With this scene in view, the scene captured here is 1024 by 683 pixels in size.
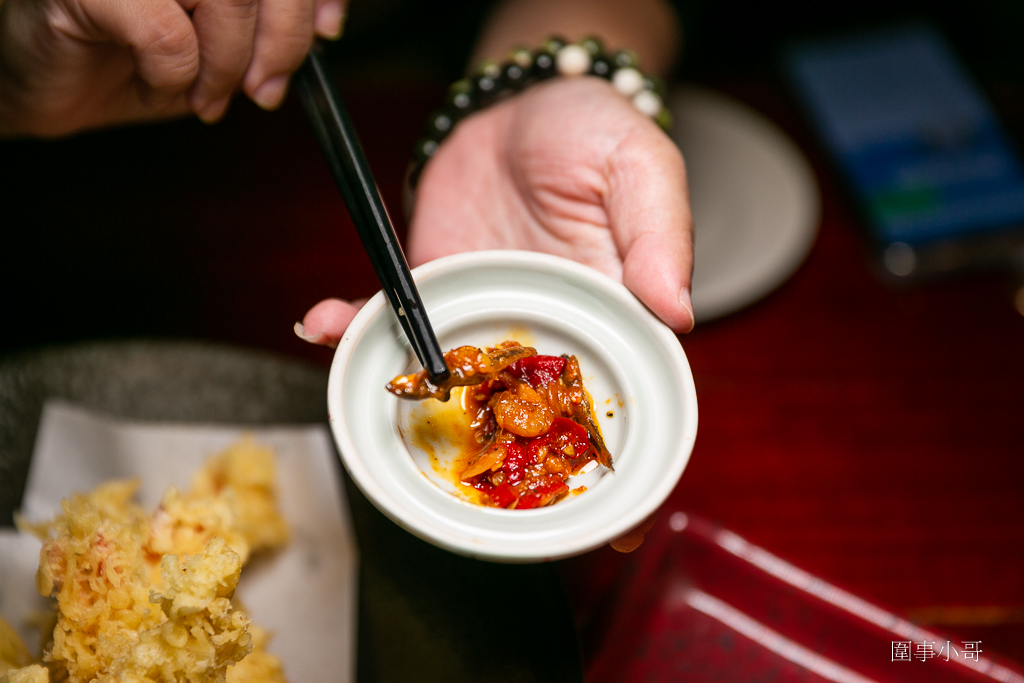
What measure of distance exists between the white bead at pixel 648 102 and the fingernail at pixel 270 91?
0.95m

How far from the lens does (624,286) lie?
1.35 meters

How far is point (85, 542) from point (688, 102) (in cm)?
265

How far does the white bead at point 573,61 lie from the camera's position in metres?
1.93

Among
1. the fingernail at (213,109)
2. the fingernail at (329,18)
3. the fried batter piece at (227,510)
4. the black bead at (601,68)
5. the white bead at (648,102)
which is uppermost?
the fingernail at (329,18)

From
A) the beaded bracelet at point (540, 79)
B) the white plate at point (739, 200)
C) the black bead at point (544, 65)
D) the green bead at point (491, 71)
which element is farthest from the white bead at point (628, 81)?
the white plate at point (739, 200)

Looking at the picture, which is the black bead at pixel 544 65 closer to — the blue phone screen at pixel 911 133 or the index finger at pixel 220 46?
the index finger at pixel 220 46

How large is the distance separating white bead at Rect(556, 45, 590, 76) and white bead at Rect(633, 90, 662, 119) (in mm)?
173

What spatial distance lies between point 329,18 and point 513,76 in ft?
1.75

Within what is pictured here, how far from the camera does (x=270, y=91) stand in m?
1.66

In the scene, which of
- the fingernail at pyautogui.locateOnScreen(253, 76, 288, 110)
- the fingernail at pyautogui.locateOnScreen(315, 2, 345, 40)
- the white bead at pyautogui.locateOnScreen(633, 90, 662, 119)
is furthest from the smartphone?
the fingernail at pyautogui.locateOnScreen(253, 76, 288, 110)

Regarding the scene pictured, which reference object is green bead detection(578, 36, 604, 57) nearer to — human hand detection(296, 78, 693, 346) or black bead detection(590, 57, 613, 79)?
black bead detection(590, 57, 613, 79)

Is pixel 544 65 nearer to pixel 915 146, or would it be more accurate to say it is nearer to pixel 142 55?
pixel 142 55

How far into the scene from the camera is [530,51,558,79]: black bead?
1940mm

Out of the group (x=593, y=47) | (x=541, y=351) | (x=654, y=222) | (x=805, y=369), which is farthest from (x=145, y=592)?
(x=805, y=369)
